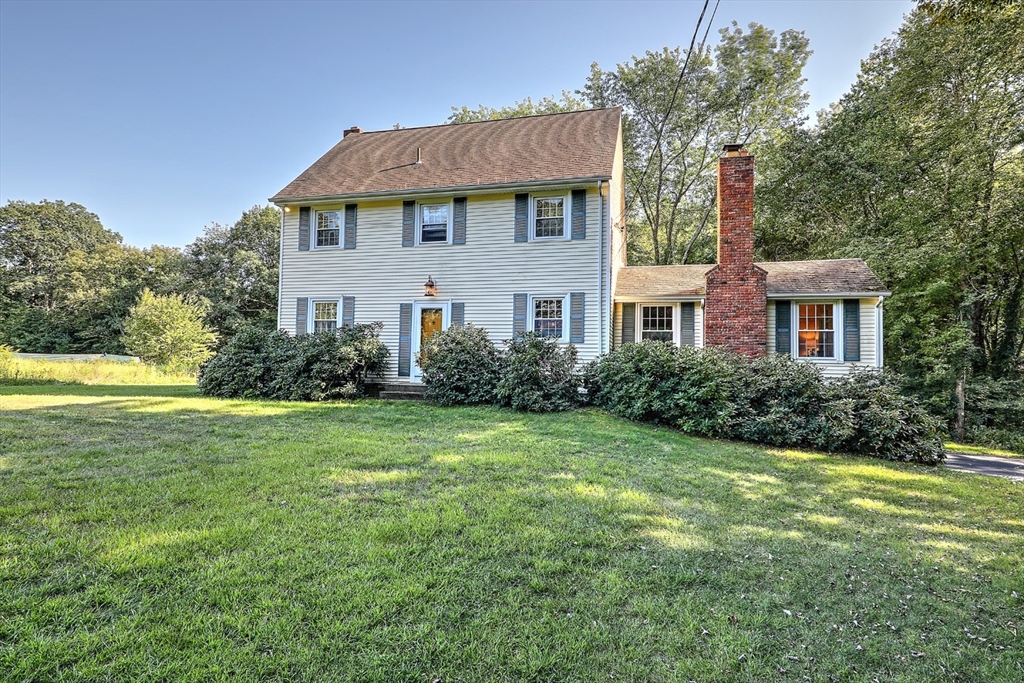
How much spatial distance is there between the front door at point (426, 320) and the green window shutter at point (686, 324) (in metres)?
6.22

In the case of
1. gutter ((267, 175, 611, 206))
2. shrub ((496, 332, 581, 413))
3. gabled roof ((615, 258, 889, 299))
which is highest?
gutter ((267, 175, 611, 206))

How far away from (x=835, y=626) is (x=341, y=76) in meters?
15.9

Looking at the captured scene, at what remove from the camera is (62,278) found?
101 feet

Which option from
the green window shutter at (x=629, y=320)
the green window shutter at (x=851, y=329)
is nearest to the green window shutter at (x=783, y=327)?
the green window shutter at (x=851, y=329)

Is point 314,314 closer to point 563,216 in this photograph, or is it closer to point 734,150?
point 563,216

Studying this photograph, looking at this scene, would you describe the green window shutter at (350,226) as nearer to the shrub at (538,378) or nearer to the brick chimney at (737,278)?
the shrub at (538,378)

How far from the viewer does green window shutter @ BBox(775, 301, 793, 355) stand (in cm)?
1100

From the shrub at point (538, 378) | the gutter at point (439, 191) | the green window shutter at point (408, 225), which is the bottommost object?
the shrub at point (538, 378)

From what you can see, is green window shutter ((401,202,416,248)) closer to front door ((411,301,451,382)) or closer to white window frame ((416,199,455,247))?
white window frame ((416,199,455,247))

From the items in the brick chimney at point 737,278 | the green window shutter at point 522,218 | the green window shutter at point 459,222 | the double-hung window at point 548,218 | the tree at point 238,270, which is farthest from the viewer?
the tree at point 238,270

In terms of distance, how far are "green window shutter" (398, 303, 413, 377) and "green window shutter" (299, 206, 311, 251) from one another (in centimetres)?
355

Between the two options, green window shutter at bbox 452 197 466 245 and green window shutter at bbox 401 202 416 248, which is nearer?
green window shutter at bbox 452 197 466 245

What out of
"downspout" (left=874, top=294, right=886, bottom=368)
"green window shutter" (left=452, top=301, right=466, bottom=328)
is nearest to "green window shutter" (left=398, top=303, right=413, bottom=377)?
"green window shutter" (left=452, top=301, right=466, bottom=328)

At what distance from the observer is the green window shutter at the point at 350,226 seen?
12445 mm
